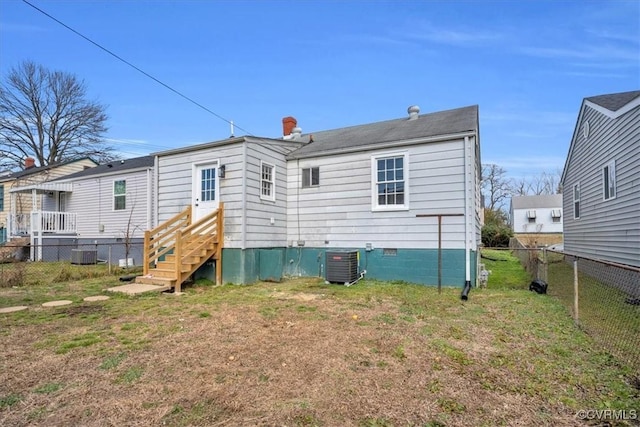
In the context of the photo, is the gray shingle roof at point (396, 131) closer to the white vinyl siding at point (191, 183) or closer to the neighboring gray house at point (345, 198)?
the neighboring gray house at point (345, 198)

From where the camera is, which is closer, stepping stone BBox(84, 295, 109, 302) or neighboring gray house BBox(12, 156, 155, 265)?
A: stepping stone BBox(84, 295, 109, 302)

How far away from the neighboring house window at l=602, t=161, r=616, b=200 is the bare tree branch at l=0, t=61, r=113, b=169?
1331 inches

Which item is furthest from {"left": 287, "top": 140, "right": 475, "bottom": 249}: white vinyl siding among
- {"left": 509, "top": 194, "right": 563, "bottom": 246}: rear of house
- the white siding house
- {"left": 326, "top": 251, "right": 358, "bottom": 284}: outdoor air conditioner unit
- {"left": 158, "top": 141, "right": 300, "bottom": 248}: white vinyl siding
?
{"left": 509, "top": 194, "right": 563, "bottom": 246}: rear of house

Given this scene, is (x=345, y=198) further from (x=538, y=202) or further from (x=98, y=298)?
(x=538, y=202)

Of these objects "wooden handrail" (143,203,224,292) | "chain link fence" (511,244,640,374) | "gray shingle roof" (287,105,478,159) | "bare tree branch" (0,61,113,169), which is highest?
"bare tree branch" (0,61,113,169)

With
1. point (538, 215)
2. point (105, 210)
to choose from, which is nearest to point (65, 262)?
point (105, 210)

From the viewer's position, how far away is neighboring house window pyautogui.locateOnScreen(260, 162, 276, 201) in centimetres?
955

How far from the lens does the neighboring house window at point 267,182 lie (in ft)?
31.3

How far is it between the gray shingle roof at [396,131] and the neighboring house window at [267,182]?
3.22 feet

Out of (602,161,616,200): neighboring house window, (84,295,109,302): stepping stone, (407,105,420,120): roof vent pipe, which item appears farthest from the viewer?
(407,105,420,120): roof vent pipe

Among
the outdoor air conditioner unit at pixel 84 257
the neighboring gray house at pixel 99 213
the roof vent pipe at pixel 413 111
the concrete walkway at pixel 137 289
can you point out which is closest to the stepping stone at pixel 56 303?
the concrete walkway at pixel 137 289

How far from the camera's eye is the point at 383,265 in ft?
30.4

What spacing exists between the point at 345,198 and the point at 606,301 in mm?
6389

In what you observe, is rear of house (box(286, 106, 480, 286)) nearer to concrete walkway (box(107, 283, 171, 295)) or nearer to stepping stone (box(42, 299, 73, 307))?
concrete walkway (box(107, 283, 171, 295))
